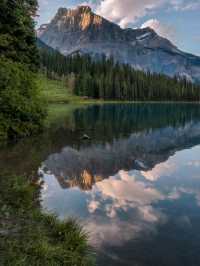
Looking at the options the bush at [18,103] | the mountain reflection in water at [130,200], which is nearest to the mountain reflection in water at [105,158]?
the mountain reflection in water at [130,200]

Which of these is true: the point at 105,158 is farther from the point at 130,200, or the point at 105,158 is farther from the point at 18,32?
the point at 18,32

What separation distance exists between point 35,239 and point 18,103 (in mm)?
22724

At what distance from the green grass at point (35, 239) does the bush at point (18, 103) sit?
58.0 feet

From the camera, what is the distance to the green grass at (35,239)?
25.4ft

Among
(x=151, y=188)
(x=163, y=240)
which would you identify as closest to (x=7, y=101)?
(x=151, y=188)

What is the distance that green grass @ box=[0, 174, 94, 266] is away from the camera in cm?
A: 775

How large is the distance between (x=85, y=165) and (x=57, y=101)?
121564 mm

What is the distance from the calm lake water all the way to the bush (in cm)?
251

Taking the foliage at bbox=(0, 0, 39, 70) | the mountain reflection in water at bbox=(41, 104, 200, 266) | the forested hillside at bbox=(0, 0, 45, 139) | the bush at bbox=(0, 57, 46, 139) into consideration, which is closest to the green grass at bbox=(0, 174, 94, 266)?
the mountain reflection in water at bbox=(41, 104, 200, 266)

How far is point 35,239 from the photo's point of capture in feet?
28.3

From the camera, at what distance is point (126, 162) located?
2541 cm

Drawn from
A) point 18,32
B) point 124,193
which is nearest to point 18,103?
point 18,32

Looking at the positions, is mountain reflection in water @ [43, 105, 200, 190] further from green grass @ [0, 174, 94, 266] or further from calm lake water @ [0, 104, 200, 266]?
green grass @ [0, 174, 94, 266]

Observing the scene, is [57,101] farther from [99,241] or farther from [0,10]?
[99,241]
